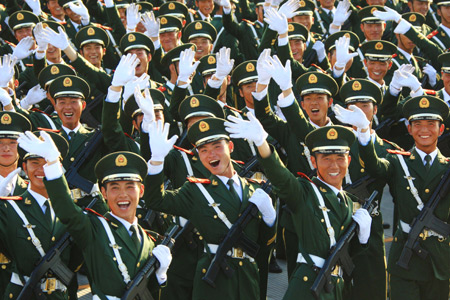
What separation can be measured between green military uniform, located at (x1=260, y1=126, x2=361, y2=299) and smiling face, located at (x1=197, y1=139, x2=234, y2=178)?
619 millimetres

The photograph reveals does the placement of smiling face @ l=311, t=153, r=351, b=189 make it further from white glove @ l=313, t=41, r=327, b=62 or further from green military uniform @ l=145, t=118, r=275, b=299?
white glove @ l=313, t=41, r=327, b=62

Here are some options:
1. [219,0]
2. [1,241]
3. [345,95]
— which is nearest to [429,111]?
[345,95]

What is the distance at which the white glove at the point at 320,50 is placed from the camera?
450 inches

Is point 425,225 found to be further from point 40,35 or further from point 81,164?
point 40,35

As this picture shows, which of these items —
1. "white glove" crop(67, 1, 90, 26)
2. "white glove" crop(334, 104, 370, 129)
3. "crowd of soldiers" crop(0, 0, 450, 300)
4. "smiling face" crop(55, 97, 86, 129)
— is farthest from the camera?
"white glove" crop(67, 1, 90, 26)

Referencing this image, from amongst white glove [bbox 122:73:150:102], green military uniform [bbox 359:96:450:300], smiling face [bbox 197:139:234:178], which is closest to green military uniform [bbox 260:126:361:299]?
smiling face [bbox 197:139:234:178]

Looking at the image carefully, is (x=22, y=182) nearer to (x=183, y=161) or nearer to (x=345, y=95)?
(x=183, y=161)

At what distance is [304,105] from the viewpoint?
342 inches

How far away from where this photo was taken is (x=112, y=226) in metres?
6.40

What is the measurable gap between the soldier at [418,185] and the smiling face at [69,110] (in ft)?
9.05

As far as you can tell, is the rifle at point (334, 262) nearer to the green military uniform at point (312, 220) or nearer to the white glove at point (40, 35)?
the green military uniform at point (312, 220)

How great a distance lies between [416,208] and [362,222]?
1051mm

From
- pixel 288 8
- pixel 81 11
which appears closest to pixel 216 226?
pixel 288 8

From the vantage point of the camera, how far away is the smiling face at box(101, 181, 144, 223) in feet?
21.1
